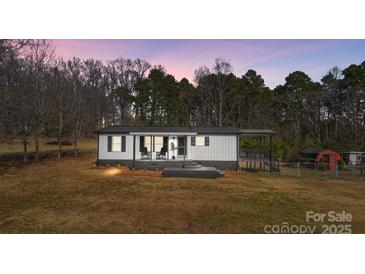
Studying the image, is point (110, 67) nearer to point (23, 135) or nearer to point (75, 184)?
point (23, 135)

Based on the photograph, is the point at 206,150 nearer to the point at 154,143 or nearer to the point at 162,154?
the point at 162,154

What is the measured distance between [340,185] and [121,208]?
1285 cm

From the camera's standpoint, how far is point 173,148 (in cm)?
1842

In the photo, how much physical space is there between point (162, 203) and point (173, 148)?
948cm

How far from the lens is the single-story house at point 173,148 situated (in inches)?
701

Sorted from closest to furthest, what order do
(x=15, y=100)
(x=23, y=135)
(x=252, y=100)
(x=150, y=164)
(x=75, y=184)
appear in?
(x=75, y=184), (x=15, y=100), (x=150, y=164), (x=23, y=135), (x=252, y=100)

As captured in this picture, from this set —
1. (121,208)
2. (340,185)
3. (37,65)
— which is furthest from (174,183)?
(37,65)

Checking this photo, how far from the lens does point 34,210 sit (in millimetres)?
8375

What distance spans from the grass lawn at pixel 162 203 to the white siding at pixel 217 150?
353cm

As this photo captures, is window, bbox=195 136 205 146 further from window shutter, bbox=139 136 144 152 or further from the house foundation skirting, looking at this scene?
window shutter, bbox=139 136 144 152

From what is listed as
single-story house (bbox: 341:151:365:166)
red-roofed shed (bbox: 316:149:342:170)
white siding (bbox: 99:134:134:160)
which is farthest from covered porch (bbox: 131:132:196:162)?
single-story house (bbox: 341:151:365:166)

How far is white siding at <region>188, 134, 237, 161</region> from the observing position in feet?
58.9

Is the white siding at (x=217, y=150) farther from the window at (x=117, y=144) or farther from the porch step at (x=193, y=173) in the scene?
the window at (x=117, y=144)

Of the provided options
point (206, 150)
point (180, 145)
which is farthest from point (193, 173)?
point (180, 145)
